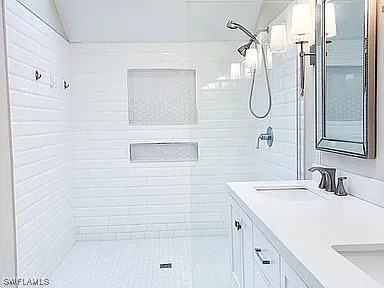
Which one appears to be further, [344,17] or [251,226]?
[344,17]

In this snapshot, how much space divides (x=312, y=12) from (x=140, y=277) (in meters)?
2.28

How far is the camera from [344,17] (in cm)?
217

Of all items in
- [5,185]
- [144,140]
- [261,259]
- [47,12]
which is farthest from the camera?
[144,140]

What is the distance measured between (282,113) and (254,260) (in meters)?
1.75

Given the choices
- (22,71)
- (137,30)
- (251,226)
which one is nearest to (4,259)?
(22,71)

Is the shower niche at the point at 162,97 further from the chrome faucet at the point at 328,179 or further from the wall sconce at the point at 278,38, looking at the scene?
the chrome faucet at the point at 328,179

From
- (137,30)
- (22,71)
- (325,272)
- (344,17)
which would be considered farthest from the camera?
(137,30)

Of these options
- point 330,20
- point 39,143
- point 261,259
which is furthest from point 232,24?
point 261,259

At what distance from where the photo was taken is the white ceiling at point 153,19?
13.0ft

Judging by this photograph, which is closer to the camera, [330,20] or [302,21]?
[330,20]

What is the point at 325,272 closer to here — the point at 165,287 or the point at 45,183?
the point at 165,287

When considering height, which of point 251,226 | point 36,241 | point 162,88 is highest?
point 162,88

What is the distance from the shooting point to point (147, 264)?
3.64 m

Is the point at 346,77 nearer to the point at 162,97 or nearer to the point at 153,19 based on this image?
the point at 153,19
